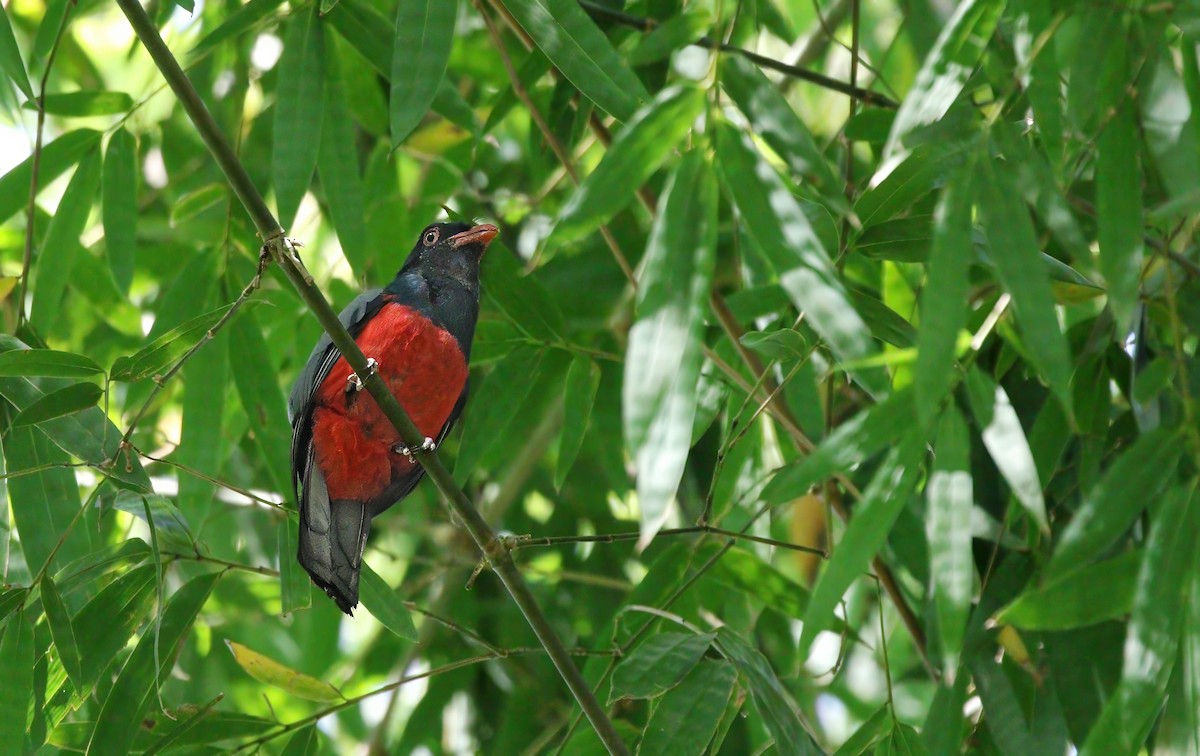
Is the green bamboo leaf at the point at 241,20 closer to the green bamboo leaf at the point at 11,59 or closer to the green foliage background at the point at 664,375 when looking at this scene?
the green foliage background at the point at 664,375

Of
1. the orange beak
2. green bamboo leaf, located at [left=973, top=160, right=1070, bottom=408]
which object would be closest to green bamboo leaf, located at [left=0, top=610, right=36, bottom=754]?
the orange beak

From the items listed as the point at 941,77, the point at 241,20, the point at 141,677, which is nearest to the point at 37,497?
the point at 141,677

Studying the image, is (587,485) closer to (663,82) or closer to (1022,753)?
(663,82)

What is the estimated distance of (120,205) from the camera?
141 inches

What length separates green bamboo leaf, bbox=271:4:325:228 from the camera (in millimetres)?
2957

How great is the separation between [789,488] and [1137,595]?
1.86 feet

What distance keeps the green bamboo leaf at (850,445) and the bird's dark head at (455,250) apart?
1836mm

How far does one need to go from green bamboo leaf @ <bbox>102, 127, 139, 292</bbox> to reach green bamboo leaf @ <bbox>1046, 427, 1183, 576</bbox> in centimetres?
259

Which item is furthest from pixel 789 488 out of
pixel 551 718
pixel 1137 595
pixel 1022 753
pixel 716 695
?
pixel 551 718

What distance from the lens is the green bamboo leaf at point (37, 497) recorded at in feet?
10.2

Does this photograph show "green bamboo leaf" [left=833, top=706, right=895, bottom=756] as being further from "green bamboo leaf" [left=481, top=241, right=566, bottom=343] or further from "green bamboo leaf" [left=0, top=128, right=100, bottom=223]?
"green bamboo leaf" [left=0, top=128, right=100, bottom=223]

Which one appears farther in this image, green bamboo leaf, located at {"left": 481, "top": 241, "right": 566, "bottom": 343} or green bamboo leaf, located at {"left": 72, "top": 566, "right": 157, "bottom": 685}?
green bamboo leaf, located at {"left": 481, "top": 241, "right": 566, "bottom": 343}

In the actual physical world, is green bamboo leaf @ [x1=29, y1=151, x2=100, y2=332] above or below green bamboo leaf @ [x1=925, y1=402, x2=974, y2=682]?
above

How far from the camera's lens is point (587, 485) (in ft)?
17.1
